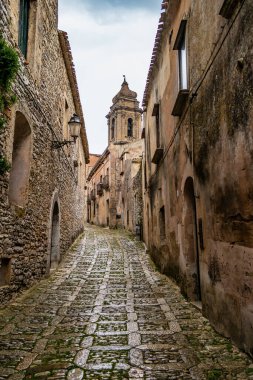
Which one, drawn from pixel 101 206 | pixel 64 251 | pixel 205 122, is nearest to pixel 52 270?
pixel 64 251

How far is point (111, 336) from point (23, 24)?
6.60 m

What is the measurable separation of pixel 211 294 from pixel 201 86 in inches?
125

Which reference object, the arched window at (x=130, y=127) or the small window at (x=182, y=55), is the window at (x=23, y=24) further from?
the arched window at (x=130, y=127)

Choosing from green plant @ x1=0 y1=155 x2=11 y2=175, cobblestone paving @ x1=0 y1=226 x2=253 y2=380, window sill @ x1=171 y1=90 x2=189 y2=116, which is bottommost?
cobblestone paving @ x1=0 y1=226 x2=253 y2=380

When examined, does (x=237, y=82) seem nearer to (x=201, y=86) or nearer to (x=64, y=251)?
(x=201, y=86)

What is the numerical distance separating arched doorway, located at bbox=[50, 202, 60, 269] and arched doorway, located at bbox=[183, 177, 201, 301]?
517 cm

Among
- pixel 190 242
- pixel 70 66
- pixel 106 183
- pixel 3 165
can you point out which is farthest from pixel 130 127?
pixel 3 165

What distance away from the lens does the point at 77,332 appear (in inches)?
179

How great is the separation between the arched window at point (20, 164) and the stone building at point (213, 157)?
328 centimetres

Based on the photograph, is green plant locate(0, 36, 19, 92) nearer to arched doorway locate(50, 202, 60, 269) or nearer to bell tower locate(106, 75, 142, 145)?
arched doorway locate(50, 202, 60, 269)

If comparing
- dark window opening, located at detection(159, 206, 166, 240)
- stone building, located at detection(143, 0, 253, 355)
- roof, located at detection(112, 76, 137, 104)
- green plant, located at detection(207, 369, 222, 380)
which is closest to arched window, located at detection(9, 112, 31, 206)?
stone building, located at detection(143, 0, 253, 355)

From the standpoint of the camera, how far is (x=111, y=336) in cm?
439

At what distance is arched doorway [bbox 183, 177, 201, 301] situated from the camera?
6.30 metres

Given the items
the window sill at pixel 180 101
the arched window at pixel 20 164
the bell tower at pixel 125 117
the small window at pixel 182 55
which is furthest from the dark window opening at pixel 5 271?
the bell tower at pixel 125 117
